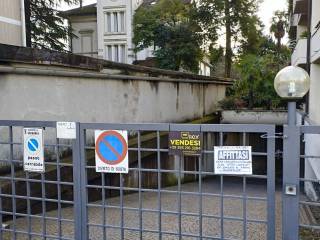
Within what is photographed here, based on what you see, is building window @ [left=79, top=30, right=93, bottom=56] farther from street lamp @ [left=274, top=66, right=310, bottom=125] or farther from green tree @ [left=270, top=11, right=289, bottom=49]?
street lamp @ [left=274, top=66, right=310, bottom=125]

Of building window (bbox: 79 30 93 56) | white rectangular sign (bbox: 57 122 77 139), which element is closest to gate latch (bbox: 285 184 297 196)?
white rectangular sign (bbox: 57 122 77 139)

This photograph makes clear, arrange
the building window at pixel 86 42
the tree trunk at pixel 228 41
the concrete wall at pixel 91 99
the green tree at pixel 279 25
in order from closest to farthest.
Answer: the concrete wall at pixel 91 99
the tree trunk at pixel 228 41
the green tree at pixel 279 25
the building window at pixel 86 42

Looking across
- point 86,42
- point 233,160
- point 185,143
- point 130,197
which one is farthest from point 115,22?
point 233,160

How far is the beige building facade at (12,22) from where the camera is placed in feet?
45.1

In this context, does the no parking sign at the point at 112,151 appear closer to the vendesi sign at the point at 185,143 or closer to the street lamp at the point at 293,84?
the vendesi sign at the point at 185,143

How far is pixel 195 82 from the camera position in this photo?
1456 centimetres

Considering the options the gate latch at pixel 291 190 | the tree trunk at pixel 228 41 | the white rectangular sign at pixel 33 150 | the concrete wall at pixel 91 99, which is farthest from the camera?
the tree trunk at pixel 228 41

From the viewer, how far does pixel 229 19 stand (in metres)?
22.9

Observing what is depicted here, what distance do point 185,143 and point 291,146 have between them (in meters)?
0.82

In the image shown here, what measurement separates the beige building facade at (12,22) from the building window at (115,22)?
15442mm

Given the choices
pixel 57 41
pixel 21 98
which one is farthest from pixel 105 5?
pixel 21 98

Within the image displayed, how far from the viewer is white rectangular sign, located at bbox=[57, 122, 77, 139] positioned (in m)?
3.46

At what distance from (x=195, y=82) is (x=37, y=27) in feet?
36.8

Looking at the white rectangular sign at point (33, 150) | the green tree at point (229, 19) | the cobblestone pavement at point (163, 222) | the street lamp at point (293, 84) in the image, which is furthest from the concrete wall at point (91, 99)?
the green tree at point (229, 19)
